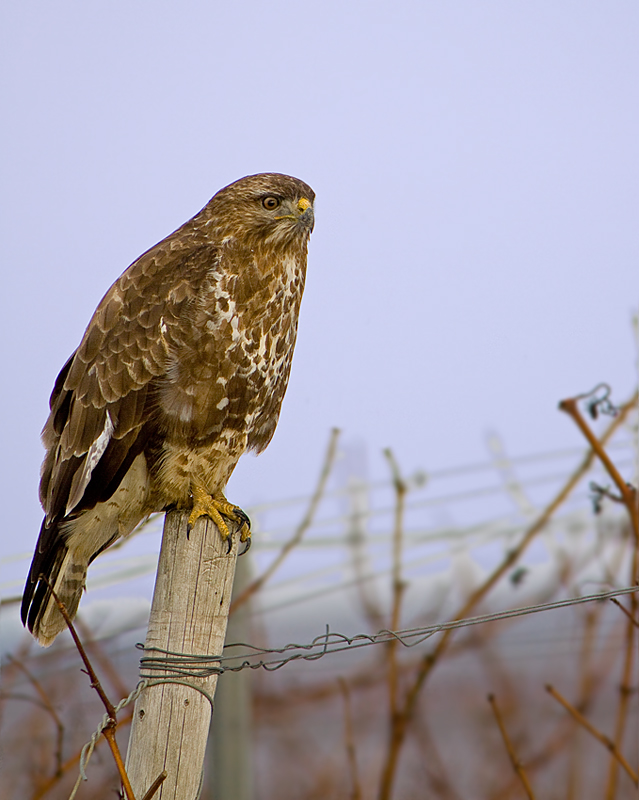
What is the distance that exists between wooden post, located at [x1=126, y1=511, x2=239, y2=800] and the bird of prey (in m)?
0.10

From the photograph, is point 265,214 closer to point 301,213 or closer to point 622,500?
point 301,213

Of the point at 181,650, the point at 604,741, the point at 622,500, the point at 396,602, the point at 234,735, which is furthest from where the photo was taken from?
the point at 234,735

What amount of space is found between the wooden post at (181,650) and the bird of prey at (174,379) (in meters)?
0.10

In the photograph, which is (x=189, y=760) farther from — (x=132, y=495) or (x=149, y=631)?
(x=132, y=495)

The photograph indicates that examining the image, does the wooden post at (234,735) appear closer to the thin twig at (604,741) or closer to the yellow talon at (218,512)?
the yellow talon at (218,512)

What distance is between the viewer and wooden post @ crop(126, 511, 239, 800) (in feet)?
3.73

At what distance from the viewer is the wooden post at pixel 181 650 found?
114cm

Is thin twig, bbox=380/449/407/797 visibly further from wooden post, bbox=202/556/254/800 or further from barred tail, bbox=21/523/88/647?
barred tail, bbox=21/523/88/647

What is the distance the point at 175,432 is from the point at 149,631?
0.39 meters

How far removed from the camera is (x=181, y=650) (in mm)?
1163

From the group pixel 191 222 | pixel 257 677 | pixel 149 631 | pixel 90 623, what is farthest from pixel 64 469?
pixel 257 677

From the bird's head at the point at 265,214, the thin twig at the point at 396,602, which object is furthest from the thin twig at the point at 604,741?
the bird's head at the point at 265,214

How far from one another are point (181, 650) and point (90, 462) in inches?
16.6

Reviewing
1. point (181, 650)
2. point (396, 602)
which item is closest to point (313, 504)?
point (396, 602)
